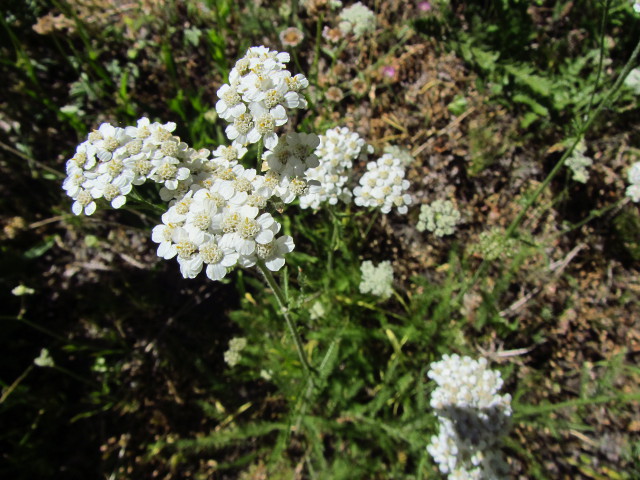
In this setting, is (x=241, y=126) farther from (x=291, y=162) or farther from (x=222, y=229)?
(x=222, y=229)

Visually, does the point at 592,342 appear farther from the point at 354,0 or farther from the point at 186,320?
the point at 354,0

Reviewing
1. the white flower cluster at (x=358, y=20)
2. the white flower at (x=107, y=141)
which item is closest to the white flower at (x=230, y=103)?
the white flower at (x=107, y=141)

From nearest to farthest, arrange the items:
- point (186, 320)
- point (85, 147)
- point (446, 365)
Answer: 1. point (85, 147)
2. point (446, 365)
3. point (186, 320)

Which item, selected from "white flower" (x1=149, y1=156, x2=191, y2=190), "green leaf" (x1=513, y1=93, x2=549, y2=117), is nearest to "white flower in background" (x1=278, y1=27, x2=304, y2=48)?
"green leaf" (x1=513, y1=93, x2=549, y2=117)

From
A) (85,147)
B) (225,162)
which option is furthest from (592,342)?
(85,147)

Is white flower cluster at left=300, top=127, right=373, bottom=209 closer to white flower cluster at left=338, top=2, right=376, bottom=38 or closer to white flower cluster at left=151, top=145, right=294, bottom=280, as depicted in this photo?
white flower cluster at left=151, top=145, right=294, bottom=280

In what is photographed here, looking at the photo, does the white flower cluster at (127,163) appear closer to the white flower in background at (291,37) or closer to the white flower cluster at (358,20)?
the white flower in background at (291,37)
